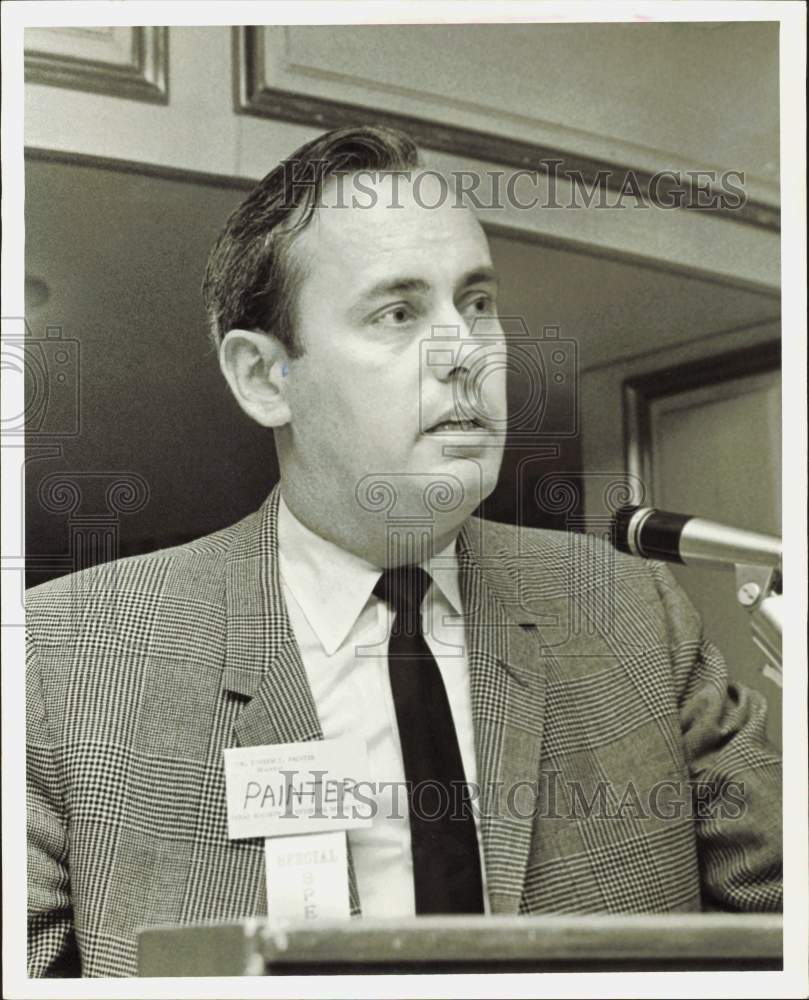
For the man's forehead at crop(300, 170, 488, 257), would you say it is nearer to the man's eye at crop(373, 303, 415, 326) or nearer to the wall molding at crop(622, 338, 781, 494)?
the man's eye at crop(373, 303, 415, 326)

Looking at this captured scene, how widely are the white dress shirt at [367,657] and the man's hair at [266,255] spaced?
28cm

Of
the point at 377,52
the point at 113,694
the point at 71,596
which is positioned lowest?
the point at 113,694

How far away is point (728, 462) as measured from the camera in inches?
71.2

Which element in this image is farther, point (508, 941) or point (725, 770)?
point (725, 770)

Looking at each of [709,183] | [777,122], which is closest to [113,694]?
[709,183]

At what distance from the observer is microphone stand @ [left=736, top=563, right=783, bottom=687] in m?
1.75

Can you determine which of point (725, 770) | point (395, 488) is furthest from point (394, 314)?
point (725, 770)

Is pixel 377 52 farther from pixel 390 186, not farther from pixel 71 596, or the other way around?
pixel 71 596

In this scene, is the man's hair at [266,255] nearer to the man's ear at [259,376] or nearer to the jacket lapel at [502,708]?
the man's ear at [259,376]

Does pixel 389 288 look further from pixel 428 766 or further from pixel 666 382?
pixel 428 766

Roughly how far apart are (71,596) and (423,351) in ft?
2.07

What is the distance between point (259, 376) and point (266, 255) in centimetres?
18

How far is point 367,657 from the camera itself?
1749 mm

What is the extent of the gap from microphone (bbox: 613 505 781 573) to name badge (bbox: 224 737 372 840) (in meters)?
0.51
